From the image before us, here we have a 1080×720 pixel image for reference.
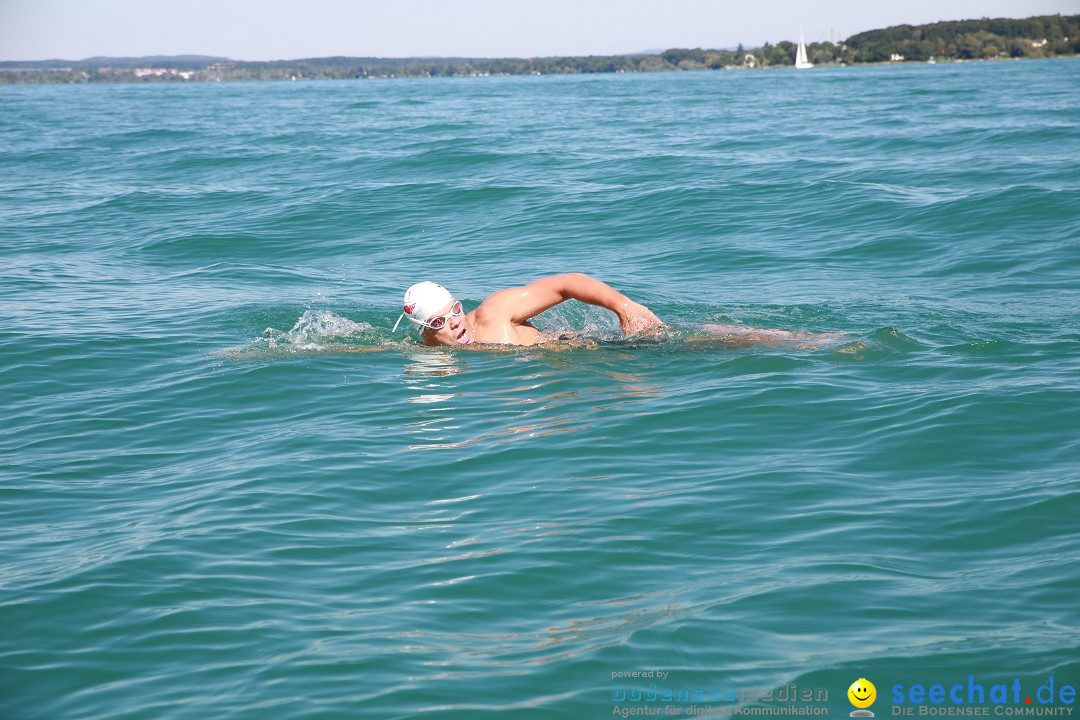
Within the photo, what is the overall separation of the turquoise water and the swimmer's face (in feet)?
0.67

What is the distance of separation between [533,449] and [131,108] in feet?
167

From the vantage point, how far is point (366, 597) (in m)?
4.91

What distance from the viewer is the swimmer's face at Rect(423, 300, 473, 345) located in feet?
29.0

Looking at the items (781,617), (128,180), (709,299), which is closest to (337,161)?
(128,180)

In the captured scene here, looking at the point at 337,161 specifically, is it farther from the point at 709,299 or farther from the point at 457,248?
the point at 709,299

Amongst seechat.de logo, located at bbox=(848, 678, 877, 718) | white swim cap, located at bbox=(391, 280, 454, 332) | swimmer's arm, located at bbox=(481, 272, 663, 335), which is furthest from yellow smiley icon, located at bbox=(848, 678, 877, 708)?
white swim cap, located at bbox=(391, 280, 454, 332)

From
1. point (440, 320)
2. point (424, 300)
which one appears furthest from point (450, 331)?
point (424, 300)

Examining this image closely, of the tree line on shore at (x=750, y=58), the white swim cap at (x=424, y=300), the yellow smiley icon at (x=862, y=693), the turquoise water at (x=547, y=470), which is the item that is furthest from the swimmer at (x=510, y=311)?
the tree line on shore at (x=750, y=58)

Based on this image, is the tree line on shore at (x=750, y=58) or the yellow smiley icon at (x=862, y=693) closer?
the yellow smiley icon at (x=862, y=693)

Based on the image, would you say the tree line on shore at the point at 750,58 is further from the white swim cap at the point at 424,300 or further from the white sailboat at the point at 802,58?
the white swim cap at the point at 424,300

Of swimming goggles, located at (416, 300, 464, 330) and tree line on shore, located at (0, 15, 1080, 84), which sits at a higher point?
tree line on shore, located at (0, 15, 1080, 84)

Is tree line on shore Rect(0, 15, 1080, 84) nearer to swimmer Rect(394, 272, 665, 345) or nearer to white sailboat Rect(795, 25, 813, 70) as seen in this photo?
white sailboat Rect(795, 25, 813, 70)

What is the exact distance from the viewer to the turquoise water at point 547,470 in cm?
432

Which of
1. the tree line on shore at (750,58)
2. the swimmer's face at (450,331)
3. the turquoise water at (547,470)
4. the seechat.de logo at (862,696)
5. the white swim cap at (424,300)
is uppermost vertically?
the tree line on shore at (750,58)
